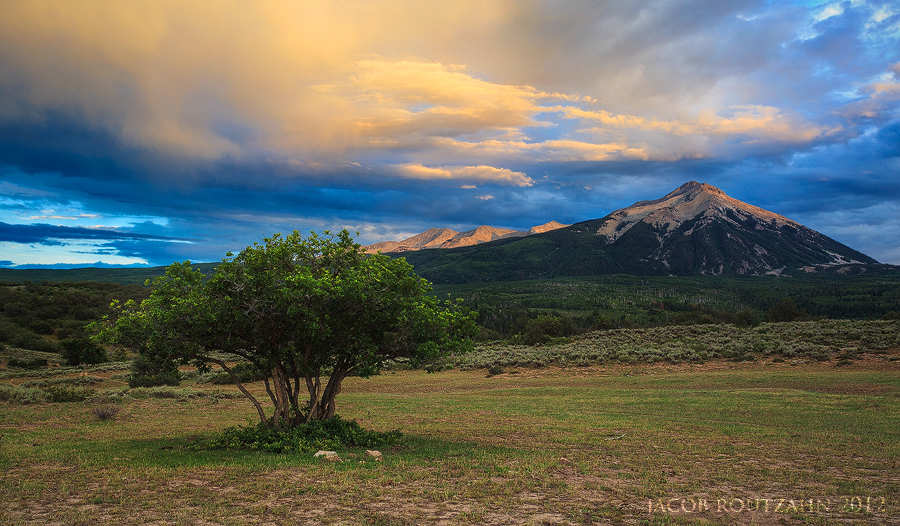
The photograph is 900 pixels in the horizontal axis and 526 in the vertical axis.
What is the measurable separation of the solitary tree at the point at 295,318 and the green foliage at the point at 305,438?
0.51m

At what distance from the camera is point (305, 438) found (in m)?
14.1

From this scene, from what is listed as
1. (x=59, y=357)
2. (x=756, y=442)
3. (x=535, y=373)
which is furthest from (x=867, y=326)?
(x=59, y=357)

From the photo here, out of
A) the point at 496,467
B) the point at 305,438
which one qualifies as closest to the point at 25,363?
the point at 305,438

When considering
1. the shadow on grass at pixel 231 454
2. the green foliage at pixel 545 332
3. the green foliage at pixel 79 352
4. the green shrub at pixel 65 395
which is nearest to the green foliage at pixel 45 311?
the green foliage at pixel 79 352

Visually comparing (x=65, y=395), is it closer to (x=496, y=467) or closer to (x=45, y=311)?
(x=496, y=467)

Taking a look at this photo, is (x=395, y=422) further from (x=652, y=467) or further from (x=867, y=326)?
(x=867, y=326)

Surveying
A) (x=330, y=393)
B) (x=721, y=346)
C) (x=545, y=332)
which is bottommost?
(x=545, y=332)

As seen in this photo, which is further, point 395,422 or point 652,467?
point 395,422

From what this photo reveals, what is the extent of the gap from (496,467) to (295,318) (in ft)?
21.1

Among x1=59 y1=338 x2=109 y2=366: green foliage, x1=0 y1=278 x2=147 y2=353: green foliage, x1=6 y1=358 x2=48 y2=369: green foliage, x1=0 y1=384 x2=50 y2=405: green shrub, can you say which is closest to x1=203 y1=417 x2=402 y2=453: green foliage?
x1=0 y1=384 x2=50 y2=405: green shrub

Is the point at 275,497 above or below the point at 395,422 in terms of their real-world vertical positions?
above

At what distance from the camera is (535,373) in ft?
146

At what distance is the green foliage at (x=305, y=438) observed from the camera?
1357 centimetres

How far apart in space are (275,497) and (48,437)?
39.1 ft
